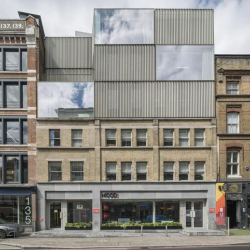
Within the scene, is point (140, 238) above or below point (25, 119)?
below

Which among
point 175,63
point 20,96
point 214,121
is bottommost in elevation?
point 214,121

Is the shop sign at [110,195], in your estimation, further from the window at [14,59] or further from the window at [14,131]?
the window at [14,59]

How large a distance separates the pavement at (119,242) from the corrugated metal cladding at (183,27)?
16.9 m

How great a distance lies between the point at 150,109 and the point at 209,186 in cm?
858

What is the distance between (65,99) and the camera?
1144 inches

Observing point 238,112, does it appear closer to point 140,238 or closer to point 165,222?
point 165,222

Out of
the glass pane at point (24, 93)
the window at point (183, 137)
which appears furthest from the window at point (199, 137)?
the glass pane at point (24, 93)

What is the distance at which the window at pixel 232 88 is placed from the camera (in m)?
29.4

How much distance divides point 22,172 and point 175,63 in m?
16.8

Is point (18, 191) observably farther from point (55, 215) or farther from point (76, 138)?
point (76, 138)

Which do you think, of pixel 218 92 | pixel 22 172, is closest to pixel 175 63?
pixel 218 92

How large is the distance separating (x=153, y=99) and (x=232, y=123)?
7488 millimetres

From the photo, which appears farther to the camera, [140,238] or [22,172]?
[22,172]

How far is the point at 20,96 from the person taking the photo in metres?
28.7
